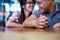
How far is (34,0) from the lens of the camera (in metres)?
0.98

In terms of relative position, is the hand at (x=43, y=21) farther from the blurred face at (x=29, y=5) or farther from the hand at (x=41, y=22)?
the blurred face at (x=29, y=5)

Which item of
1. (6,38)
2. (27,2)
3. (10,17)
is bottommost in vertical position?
(6,38)

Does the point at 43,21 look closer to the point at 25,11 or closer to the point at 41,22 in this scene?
the point at 41,22

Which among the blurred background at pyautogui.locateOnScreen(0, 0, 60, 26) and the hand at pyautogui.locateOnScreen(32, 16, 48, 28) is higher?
the blurred background at pyautogui.locateOnScreen(0, 0, 60, 26)

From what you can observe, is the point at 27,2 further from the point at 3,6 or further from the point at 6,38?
the point at 6,38

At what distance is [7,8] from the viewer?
0.98 metres

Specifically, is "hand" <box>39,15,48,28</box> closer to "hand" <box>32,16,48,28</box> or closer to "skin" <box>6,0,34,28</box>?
"hand" <box>32,16,48,28</box>

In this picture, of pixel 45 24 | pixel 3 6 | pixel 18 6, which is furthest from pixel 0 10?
pixel 45 24

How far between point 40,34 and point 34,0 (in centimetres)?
33

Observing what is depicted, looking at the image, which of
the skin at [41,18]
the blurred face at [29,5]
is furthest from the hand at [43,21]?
the blurred face at [29,5]

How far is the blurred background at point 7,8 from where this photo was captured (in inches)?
38.4

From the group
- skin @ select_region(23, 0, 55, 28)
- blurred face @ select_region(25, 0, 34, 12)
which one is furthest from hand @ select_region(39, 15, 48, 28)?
blurred face @ select_region(25, 0, 34, 12)

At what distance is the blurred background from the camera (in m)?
0.97

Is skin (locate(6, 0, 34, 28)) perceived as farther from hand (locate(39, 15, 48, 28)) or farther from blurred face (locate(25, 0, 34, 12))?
hand (locate(39, 15, 48, 28))
